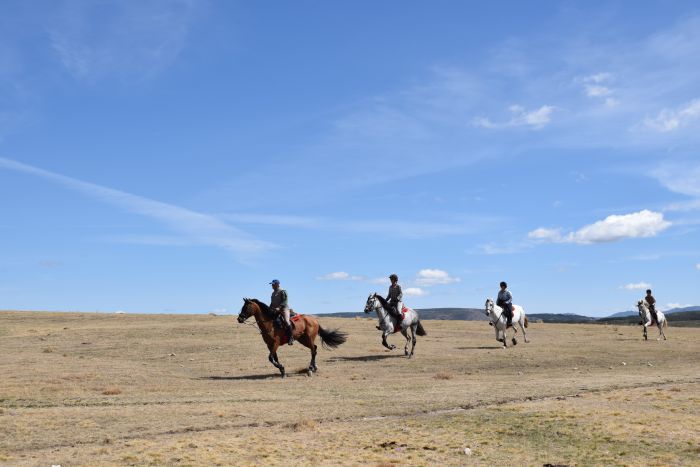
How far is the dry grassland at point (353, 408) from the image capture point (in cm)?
1081

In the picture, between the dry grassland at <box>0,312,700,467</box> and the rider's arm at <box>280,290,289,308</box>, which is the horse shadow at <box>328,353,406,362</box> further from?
the rider's arm at <box>280,290,289,308</box>

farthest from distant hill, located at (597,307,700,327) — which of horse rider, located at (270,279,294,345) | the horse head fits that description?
the horse head

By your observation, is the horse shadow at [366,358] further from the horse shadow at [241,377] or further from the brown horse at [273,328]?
the horse shadow at [241,377]

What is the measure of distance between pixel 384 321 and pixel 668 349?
15.5m

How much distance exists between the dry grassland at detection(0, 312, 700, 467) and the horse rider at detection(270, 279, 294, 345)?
5.81 feet

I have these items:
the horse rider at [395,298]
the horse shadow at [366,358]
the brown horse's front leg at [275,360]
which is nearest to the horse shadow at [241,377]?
the brown horse's front leg at [275,360]

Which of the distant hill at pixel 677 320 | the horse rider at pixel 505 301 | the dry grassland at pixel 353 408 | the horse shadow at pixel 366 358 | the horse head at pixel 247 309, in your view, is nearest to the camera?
the dry grassland at pixel 353 408

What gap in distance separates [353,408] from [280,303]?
8.61 meters

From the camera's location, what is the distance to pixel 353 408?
1537 cm

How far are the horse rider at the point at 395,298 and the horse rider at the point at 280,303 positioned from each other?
22.0 feet

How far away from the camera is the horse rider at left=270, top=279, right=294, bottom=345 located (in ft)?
76.6

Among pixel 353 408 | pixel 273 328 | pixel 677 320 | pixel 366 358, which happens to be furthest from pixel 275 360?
pixel 677 320

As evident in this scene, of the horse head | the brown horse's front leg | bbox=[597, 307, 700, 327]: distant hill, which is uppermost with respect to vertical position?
the horse head

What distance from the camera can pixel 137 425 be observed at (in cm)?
1331
